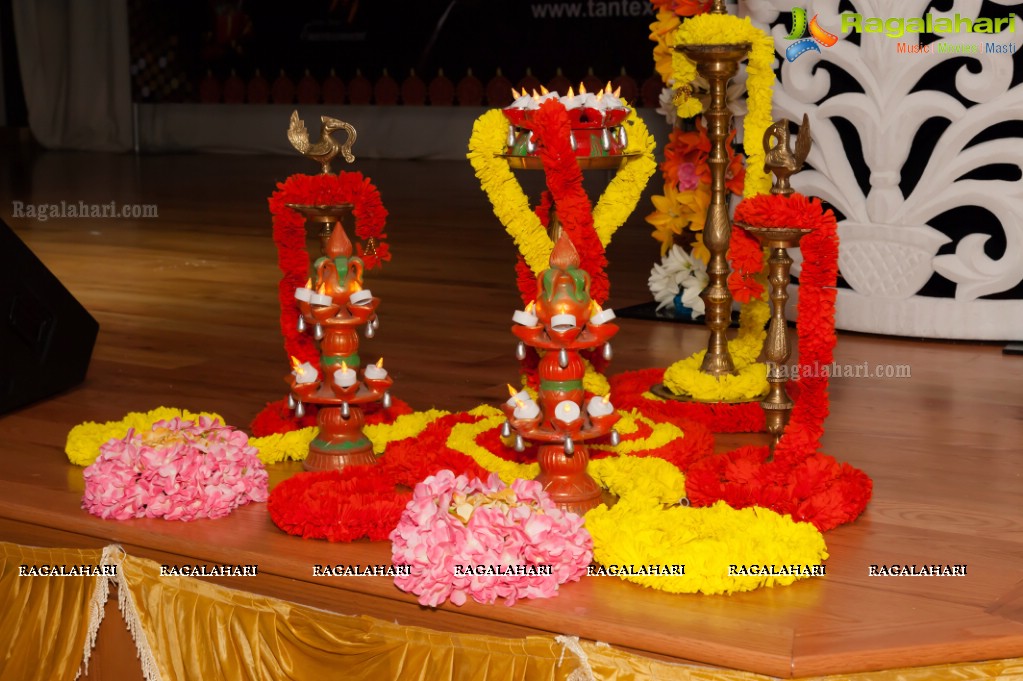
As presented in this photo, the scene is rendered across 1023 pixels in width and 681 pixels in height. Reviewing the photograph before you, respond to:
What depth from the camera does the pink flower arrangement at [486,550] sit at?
1.74 meters

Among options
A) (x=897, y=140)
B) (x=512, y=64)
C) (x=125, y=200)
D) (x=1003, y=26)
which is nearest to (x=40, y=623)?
(x=897, y=140)

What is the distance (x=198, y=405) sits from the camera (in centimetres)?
276

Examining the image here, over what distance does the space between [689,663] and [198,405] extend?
1451 mm

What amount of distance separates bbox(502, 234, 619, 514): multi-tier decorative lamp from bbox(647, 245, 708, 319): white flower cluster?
68.3 inches

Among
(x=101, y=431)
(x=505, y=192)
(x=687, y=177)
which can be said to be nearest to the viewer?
(x=505, y=192)

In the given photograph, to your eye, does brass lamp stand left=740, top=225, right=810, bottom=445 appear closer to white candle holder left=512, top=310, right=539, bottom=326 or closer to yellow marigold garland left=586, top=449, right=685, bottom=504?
yellow marigold garland left=586, top=449, right=685, bottom=504

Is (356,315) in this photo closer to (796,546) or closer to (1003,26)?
(796,546)

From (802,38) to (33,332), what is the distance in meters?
2.07

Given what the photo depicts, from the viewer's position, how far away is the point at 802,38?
11.4ft

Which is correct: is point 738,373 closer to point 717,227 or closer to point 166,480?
point 717,227

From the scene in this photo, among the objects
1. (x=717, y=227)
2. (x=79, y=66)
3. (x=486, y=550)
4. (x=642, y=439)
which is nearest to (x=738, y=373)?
(x=717, y=227)

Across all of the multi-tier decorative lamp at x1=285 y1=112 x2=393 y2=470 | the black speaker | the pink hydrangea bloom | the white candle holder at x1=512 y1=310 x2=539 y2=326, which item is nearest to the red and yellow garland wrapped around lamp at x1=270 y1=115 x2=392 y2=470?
the multi-tier decorative lamp at x1=285 y1=112 x2=393 y2=470

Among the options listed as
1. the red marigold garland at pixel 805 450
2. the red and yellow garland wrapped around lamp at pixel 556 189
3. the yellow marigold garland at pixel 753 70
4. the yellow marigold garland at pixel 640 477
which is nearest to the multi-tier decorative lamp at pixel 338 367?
the red and yellow garland wrapped around lamp at pixel 556 189

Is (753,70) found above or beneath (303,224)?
above
